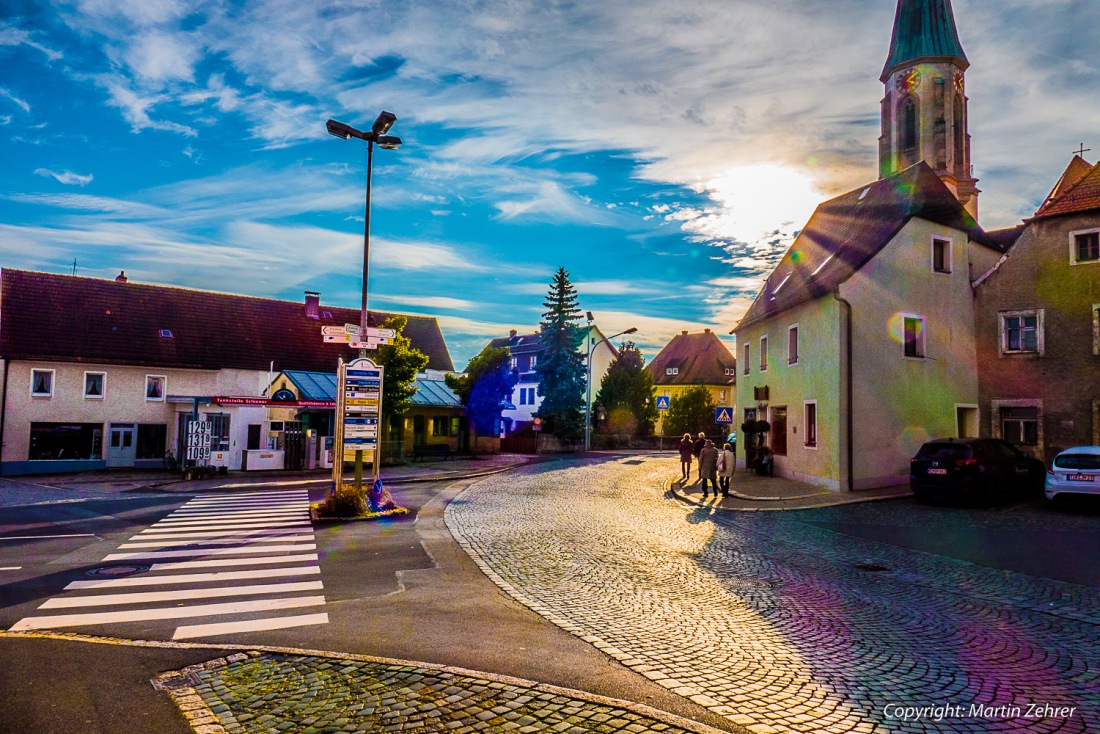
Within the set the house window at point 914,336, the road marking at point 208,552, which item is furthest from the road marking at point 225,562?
the house window at point 914,336

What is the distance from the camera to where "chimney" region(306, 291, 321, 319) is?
40688 mm

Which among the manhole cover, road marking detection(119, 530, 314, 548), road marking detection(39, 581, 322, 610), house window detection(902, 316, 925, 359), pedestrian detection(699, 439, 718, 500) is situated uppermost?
house window detection(902, 316, 925, 359)

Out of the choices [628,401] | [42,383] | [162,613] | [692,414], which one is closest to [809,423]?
[162,613]

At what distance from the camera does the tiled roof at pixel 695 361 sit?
70375mm

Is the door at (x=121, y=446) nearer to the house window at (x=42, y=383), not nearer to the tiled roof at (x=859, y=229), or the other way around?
the house window at (x=42, y=383)

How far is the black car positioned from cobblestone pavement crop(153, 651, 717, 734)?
49.8 feet

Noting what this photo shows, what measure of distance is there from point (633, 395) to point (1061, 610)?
45.3m

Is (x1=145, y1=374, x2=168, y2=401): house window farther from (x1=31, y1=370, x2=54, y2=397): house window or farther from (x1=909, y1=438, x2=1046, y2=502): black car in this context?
(x1=909, y1=438, x2=1046, y2=502): black car

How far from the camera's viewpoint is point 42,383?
30.4 m

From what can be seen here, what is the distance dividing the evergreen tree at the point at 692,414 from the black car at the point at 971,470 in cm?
3560

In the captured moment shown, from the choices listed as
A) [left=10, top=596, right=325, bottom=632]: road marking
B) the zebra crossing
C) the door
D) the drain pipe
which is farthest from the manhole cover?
the door

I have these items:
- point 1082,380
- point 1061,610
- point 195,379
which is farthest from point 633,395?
point 1061,610

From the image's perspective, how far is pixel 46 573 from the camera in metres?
9.44

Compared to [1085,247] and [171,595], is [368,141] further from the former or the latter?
[1085,247]
